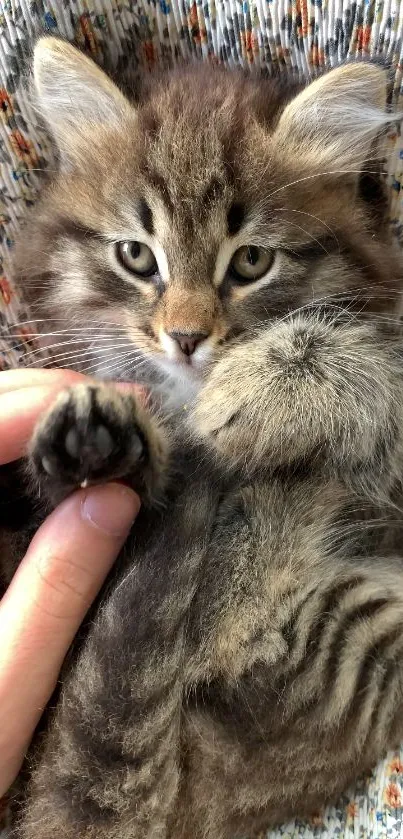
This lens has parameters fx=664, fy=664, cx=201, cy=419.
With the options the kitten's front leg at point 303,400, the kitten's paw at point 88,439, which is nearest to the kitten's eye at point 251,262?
the kitten's front leg at point 303,400

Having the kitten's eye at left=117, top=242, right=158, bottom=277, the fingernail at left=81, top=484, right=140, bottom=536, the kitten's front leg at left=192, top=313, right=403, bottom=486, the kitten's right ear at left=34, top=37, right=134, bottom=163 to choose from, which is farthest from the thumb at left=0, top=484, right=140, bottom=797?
the kitten's right ear at left=34, top=37, right=134, bottom=163

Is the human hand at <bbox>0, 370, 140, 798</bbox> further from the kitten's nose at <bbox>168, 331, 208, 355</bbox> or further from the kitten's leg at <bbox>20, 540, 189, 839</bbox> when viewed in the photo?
the kitten's nose at <bbox>168, 331, 208, 355</bbox>

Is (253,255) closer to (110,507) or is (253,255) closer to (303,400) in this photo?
(303,400)

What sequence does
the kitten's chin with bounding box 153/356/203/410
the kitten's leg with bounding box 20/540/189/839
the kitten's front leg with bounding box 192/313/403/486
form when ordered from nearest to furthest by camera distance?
1. the kitten's leg with bounding box 20/540/189/839
2. the kitten's front leg with bounding box 192/313/403/486
3. the kitten's chin with bounding box 153/356/203/410

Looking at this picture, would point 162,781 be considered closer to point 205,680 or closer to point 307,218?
point 205,680

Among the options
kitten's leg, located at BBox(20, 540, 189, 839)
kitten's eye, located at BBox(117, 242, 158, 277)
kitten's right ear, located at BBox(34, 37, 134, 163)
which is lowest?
kitten's leg, located at BBox(20, 540, 189, 839)

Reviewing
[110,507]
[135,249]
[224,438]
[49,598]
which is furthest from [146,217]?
[49,598]

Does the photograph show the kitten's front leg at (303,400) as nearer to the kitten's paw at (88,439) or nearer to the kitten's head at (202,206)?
the kitten's head at (202,206)
